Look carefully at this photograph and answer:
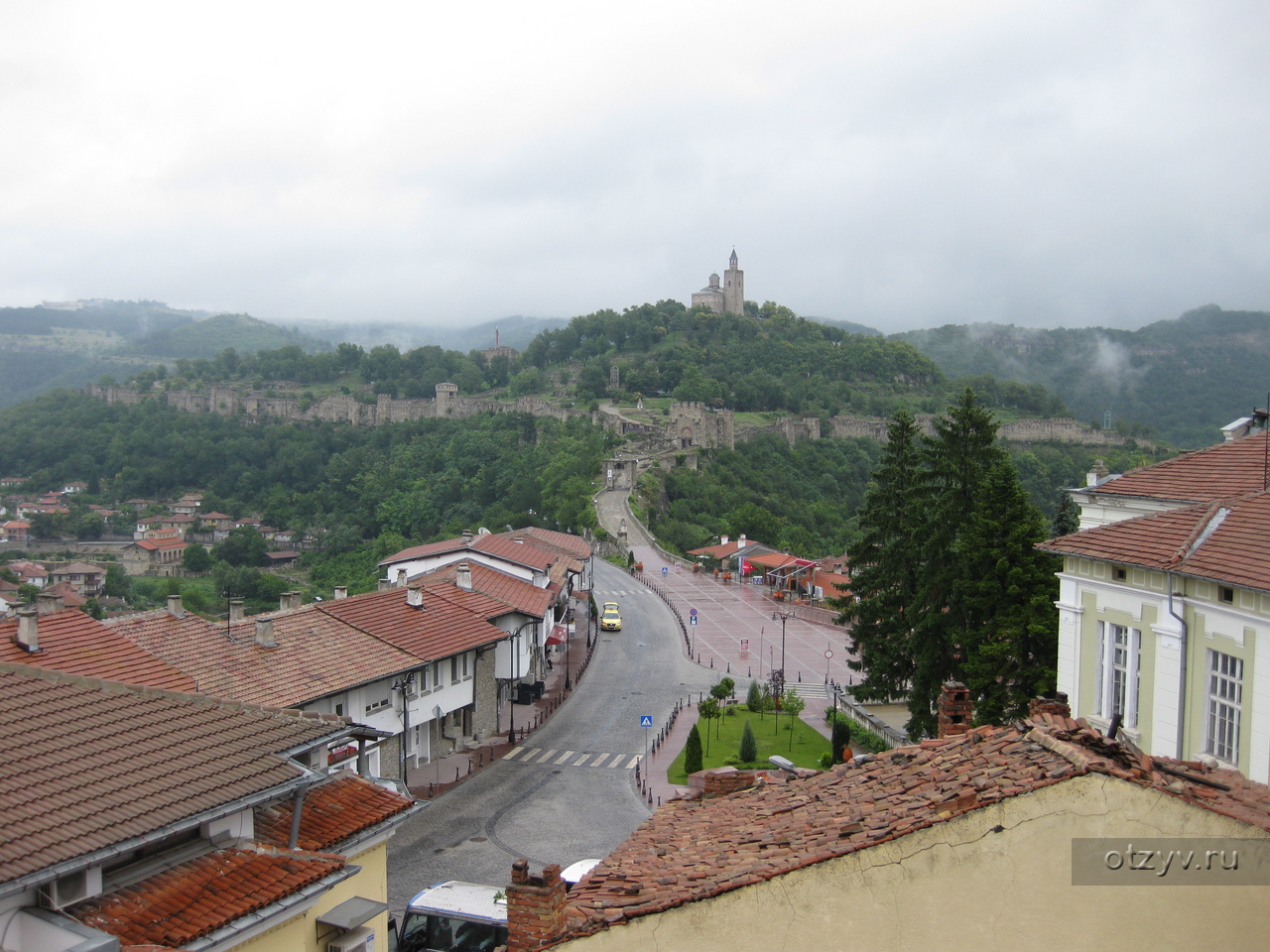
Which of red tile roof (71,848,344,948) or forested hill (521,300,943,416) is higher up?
forested hill (521,300,943,416)

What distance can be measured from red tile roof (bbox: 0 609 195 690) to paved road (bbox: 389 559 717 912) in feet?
19.8

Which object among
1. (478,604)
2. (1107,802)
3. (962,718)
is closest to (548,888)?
(1107,802)

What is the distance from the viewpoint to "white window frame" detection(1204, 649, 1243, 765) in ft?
38.0

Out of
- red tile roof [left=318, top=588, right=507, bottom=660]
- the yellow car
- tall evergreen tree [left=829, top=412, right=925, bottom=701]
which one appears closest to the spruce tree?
tall evergreen tree [left=829, top=412, right=925, bottom=701]

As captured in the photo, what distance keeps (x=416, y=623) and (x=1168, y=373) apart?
17773cm

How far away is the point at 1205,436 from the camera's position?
432 ft

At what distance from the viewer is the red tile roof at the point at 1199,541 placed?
38.0 feet

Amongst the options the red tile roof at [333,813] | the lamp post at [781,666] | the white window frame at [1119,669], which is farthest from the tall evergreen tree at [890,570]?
the red tile roof at [333,813]

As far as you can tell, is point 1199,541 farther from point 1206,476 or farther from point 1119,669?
point 1206,476

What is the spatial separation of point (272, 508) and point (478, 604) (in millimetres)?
87958

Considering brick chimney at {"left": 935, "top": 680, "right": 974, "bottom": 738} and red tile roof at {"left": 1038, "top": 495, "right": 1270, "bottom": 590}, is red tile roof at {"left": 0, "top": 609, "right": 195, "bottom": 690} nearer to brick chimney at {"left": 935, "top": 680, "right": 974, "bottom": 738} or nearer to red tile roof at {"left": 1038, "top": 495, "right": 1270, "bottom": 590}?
brick chimney at {"left": 935, "top": 680, "right": 974, "bottom": 738}

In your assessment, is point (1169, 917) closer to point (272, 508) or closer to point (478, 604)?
point (478, 604)

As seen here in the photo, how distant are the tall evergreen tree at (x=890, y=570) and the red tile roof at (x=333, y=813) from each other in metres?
17.4

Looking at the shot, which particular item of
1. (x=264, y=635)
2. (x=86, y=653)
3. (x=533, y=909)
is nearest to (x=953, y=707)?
(x=533, y=909)
